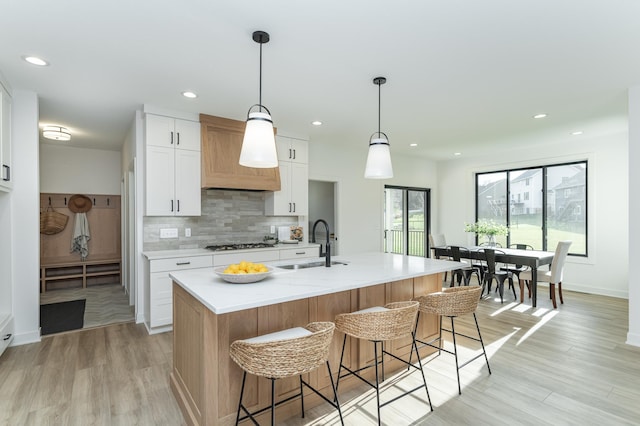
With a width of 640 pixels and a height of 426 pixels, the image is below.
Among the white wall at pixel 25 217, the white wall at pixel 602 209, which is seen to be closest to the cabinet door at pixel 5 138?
the white wall at pixel 25 217

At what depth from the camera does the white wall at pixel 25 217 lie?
3301mm

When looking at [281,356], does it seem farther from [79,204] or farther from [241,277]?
[79,204]

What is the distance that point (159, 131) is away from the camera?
3.86m

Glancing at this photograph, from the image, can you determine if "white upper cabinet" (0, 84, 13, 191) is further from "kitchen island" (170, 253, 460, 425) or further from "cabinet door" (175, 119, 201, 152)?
"kitchen island" (170, 253, 460, 425)

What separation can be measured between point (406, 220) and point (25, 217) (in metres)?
6.35

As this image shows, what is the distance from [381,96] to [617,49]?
1.90 metres

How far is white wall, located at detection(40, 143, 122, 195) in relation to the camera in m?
5.76

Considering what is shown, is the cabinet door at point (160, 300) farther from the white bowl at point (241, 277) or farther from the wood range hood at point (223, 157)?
the white bowl at point (241, 277)

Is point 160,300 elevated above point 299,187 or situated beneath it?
situated beneath

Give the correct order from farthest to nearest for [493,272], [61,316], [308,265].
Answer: [493,272] → [61,316] → [308,265]

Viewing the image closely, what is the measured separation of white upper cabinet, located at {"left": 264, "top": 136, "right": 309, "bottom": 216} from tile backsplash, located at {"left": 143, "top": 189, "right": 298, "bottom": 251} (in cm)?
21

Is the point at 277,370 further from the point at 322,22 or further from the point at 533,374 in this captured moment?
the point at 533,374

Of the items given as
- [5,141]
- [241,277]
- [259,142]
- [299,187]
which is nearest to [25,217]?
[5,141]

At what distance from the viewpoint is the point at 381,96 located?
3494 mm
